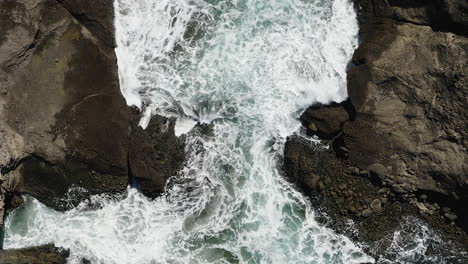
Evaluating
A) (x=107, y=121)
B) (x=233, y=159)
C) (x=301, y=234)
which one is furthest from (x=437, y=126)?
(x=107, y=121)

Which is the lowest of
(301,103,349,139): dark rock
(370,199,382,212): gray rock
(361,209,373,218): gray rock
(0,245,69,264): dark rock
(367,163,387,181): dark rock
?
(0,245,69,264): dark rock

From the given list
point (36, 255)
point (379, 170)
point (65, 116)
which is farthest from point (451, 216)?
point (36, 255)

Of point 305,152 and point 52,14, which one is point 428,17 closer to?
point 305,152

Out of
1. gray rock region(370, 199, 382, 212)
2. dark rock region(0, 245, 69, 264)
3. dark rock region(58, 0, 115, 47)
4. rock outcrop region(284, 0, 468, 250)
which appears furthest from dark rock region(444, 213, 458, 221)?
dark rock region(58, 0, 115, 47)

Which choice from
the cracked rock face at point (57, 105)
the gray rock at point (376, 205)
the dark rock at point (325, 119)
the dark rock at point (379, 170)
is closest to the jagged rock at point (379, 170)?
the dark rock at point (379, 170)

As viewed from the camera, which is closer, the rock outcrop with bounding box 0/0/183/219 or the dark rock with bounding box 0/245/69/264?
the dark rock with bounding box 0/245/69/264

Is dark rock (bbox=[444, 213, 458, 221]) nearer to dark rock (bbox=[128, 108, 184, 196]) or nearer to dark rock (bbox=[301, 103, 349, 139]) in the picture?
dark rock (bbox=[301, 103, 349, 139])

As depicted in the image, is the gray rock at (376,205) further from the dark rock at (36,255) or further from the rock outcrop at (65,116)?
the dark rock at (36,255)

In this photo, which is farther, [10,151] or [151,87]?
[151,87]
